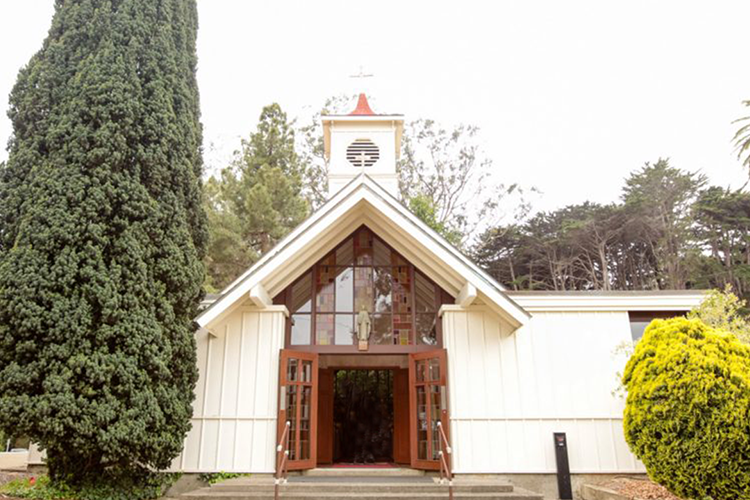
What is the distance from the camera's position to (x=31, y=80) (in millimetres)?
7816

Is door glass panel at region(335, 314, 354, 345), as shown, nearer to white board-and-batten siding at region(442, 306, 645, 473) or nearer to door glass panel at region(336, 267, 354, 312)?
door glass panel at region(336, 267, 354, 312)

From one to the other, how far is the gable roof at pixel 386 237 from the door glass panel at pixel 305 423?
1907mm

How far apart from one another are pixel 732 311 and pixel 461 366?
4.31 meters

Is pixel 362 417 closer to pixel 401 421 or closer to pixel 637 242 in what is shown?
pixel 401 421

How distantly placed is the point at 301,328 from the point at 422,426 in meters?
2.79

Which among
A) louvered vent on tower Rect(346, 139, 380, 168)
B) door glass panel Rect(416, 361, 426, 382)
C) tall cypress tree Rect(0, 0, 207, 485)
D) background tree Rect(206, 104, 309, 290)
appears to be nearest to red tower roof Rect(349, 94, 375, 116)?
louvered vent on tower Rect(346, 139, 380, 168)

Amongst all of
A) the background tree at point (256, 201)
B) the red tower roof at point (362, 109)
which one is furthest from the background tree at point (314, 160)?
the red tower roof at point (362, 109)

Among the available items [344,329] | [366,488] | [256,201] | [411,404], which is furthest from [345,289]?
[256,201]

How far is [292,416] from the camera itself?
8.91 metres

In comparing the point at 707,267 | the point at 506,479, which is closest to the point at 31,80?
the point at 506,479

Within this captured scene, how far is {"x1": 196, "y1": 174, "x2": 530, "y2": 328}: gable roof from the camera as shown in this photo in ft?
28.5

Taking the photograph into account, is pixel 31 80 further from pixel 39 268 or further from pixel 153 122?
pixel 39 268

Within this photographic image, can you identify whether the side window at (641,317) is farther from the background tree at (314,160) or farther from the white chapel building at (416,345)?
the background tree at (314,160)

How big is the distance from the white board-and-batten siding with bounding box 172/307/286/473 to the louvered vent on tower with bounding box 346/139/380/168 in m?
4.80
